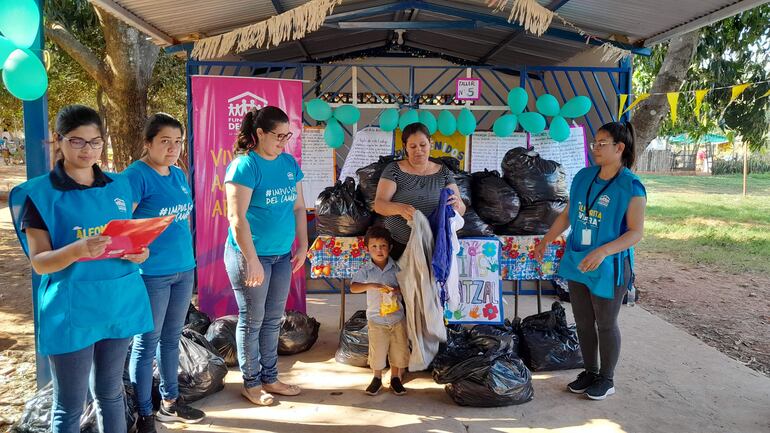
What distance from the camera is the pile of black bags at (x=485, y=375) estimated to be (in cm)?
321

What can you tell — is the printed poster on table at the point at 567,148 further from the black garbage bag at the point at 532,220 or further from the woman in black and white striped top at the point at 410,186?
the woman in black and white striped top at the point at 410,186

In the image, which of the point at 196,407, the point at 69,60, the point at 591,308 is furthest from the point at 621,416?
the point at 69,60

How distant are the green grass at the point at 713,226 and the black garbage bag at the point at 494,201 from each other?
4.98 m

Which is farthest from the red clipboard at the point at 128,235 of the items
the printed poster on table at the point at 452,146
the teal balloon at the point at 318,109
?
the printed poster on table at the point at 452,146

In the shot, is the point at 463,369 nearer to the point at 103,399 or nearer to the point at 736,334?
the point at 103,399

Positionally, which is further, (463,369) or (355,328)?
(355,328)

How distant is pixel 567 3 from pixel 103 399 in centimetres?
416

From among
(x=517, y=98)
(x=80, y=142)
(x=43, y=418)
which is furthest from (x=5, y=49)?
(x=517, y=98)

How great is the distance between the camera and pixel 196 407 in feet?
10.5

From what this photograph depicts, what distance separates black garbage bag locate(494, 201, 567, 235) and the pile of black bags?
3.55 feet

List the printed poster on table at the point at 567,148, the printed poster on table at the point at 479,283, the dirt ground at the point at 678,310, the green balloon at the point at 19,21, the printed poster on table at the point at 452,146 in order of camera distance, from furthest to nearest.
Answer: the printed poster on table at the point at 452,146 → the printed poster on table at the point at 567,148 → the printed poster on table at the point at 479,283 → the dirt ground at the point at 678,310 → the green balloon at the point at 19,21

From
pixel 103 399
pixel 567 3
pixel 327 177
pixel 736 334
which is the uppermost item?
pixel 567 3

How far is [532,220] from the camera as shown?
4.38 m

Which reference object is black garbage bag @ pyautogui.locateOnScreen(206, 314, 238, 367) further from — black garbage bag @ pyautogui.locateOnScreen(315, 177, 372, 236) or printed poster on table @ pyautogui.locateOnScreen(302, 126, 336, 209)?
printed poster on table @ pyautogui.locateOnScreen(302, 126, 336, 209)
